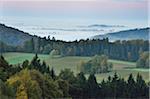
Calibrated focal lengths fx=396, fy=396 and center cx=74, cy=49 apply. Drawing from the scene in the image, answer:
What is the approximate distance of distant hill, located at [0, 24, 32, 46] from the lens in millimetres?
3207

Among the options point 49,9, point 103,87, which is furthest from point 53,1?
point 103,87

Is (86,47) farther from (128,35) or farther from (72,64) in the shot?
(128,35)

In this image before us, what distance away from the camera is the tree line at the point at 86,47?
3.28 m

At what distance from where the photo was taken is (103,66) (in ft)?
10.8

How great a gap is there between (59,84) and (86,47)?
0.38 metres

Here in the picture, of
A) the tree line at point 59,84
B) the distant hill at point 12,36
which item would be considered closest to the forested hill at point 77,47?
the distant hill at point 12,36

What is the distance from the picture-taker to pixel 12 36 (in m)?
3.24

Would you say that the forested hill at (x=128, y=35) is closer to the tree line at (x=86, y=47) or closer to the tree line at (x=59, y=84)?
the tree line at (x=86, y=47)

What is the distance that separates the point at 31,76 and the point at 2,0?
2.18ft

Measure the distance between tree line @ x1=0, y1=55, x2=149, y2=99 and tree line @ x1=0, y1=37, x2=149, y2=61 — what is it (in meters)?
0.11

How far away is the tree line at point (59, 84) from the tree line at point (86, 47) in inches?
4.5

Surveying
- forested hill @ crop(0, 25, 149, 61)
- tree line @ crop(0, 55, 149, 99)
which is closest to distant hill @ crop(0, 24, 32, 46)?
forested hill @ crop(0, 25, 149, 61)

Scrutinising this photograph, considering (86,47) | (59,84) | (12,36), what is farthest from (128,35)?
(12,36)

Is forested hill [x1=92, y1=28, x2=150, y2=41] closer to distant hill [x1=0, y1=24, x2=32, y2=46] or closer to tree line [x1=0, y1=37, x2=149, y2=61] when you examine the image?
tree line [x1=0, y1=37, x2=149, y2=61]
